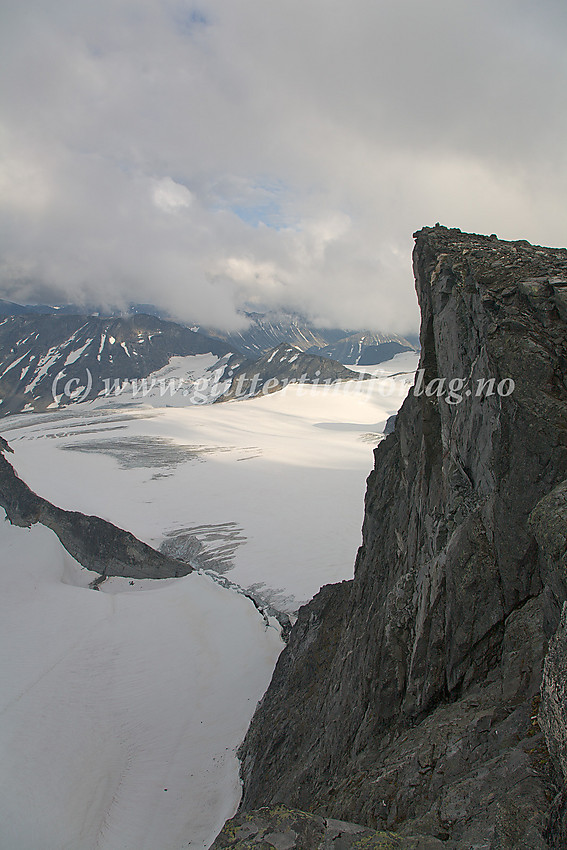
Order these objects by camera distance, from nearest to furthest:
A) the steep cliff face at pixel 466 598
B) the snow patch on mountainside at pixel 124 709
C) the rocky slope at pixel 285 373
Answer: the steep cliff face at pixel 466 598 → the snow patch on mountainside at pixel 124 709 → the rocky slope at pixel 285 373

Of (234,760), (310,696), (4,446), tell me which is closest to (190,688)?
(234,760)

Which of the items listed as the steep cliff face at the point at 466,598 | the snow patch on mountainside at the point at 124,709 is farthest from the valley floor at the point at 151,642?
the steep cliff face at the point at 466,598

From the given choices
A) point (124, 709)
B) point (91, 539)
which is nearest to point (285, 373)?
point (91, 539)

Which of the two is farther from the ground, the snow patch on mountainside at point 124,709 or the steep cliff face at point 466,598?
the steep cliff face at point 466,598

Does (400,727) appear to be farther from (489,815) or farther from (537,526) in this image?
(537,526)

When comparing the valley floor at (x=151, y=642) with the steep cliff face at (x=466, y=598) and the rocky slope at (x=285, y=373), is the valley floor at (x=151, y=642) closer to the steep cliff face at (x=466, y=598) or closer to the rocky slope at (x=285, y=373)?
the steep cliff face at (x=466, y=598)

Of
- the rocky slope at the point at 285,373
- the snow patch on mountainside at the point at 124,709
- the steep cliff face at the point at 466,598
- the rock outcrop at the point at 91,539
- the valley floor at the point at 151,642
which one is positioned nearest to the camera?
the steep cliff face at the point at 466,598

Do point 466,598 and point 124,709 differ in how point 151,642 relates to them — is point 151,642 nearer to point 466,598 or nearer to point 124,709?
point 124,709
